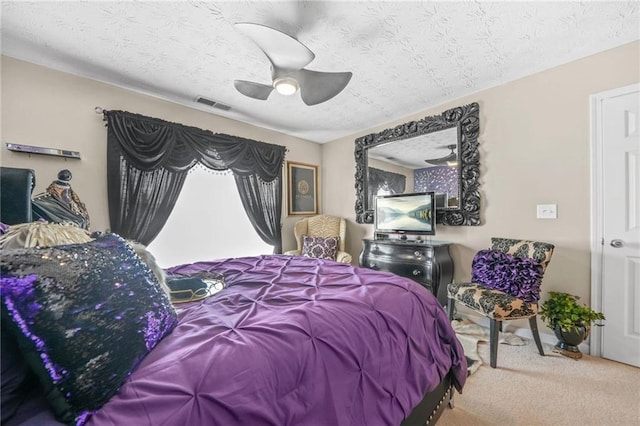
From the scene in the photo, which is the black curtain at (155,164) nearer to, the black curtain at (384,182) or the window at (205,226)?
the window at (205,226)

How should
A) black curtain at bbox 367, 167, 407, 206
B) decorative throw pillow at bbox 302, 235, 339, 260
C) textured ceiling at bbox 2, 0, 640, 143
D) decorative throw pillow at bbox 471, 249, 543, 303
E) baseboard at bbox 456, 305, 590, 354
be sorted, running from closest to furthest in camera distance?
textured ceiling at bbox 2, 0, 640, 143 → decorative throw pillow at bbox 471, 249, 543, 303 → baseboard at bbox 456, 305, 590, 354 → black curtain at bbox 367, 167, 407, 206 → decorative throw pillow at bbox 302, 235, 339, 260

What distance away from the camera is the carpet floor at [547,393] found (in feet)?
4.98

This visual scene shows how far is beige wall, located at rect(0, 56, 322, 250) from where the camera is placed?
2.11 m

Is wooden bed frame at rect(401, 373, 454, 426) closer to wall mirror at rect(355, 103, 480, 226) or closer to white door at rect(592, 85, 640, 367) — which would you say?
white door at rect(592, 85, 640, 367)

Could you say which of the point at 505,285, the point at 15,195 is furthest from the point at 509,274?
the point at 15,195

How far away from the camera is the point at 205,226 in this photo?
10.8 feet

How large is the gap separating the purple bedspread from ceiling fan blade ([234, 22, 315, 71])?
1.46 meters

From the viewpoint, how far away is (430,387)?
48.2 inches

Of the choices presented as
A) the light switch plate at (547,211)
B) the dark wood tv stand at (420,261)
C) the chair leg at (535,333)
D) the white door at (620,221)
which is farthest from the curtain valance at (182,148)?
the white door at (620,221)

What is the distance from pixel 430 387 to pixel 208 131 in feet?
10.9

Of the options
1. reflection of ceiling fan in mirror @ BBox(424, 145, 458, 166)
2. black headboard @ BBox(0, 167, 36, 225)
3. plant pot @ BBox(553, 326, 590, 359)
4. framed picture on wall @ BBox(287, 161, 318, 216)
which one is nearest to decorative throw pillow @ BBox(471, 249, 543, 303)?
plant pot @ BBox(553, 326, 590, 359)

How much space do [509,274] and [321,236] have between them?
2470mm

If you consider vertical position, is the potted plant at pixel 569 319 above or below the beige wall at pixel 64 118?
below

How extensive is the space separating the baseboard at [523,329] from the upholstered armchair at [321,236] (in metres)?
1.58
